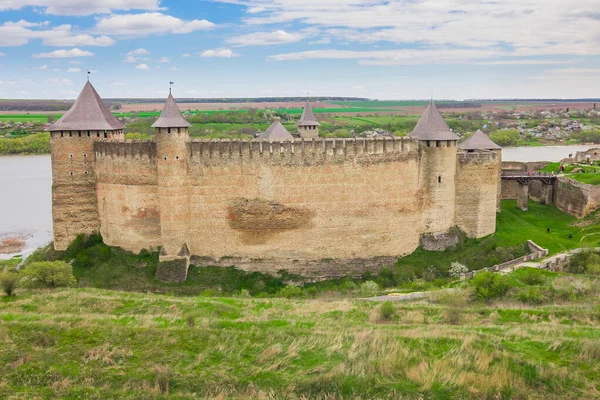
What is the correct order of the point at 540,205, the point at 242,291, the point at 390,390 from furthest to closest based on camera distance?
the point at 540,205, the point at 242,291, the point at 390,390

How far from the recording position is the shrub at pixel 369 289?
50.3 feet

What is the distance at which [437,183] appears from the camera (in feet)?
62.6

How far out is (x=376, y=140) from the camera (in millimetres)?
18266

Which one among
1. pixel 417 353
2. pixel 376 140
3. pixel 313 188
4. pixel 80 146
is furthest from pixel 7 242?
pixel 417 353

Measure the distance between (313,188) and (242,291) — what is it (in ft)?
12.7

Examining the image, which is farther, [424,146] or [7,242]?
[7,242]

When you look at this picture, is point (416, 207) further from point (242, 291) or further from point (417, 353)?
point (417, 353)

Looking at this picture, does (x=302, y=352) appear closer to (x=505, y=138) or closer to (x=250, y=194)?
(x=250, y=194)

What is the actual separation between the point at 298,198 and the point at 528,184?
11559 mm

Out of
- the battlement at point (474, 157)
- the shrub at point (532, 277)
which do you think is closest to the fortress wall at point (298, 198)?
the battlement at point (474, 157)

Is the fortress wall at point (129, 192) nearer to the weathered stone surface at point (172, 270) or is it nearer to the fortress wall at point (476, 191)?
the weathered stone surface at point (172, 270)

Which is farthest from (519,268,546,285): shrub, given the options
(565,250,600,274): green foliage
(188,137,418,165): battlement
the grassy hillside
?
(188,137,418,165): battlement

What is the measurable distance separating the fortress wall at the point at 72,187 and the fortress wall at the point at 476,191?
1167 cm

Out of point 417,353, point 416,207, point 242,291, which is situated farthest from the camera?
point 416,207
